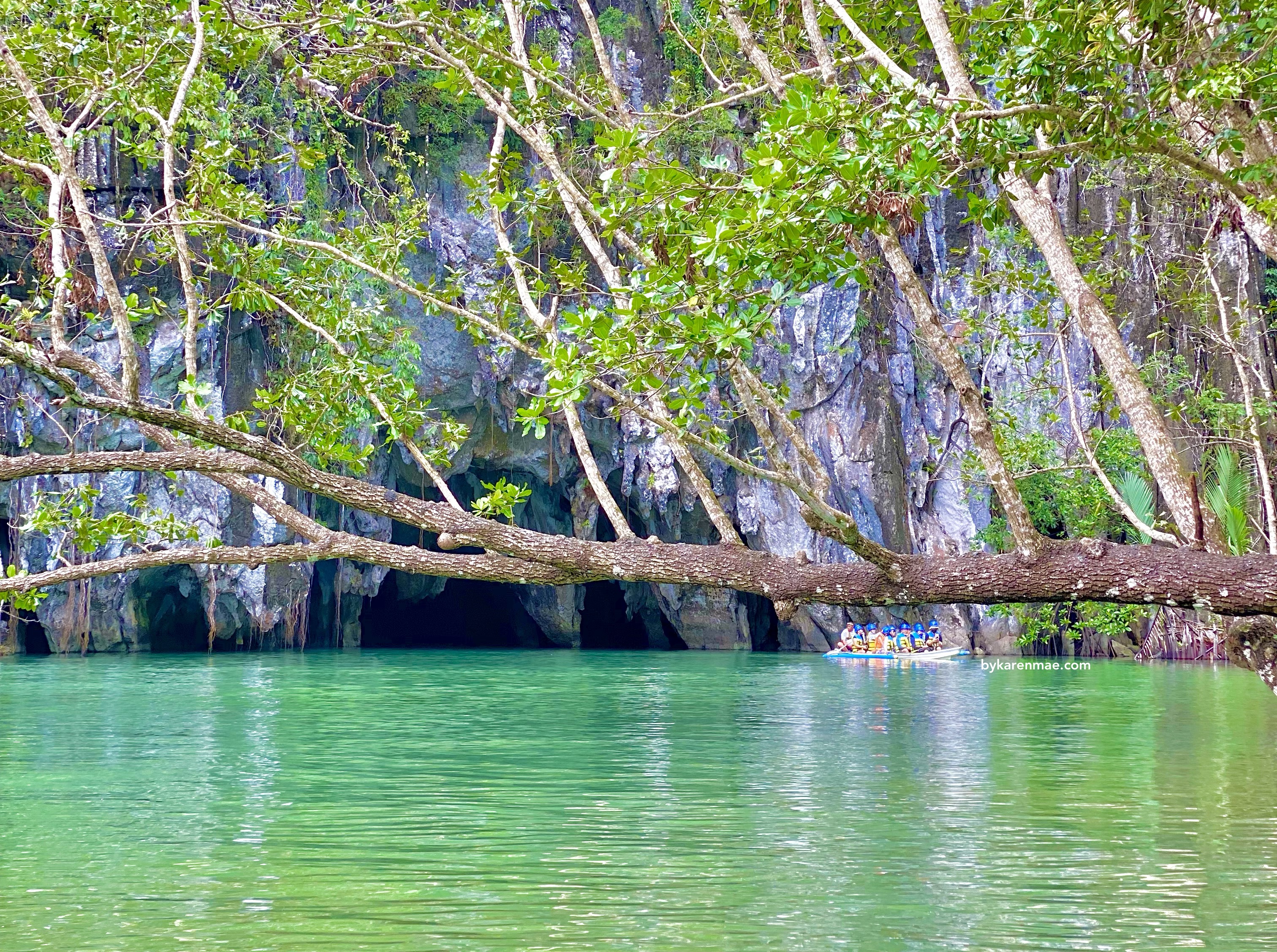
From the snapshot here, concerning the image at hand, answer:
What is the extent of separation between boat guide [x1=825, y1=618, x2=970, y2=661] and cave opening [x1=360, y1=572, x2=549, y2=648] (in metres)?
7.69

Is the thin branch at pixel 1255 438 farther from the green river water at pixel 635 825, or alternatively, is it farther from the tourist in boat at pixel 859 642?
the tourist in boat at pixel 859 642

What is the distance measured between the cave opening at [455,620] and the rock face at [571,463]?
72.6 inches

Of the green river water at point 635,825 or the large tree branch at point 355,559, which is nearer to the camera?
the large tree branch at point 355,559

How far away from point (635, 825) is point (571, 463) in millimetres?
17888

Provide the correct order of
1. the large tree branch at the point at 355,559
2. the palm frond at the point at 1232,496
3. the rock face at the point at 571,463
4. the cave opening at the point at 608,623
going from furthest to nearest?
the cave opening at the point at 608,623 → the rock face at the point at 571,463 → the palm frond at the point at 1232,496 → the large tree branch at the point at 355,559

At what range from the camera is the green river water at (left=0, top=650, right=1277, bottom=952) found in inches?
178

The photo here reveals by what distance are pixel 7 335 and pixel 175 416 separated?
1322 mm

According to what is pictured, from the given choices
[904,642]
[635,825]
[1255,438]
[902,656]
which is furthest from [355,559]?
[904,642]

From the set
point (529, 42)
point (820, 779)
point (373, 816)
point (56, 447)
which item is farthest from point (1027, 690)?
point (56, 447)

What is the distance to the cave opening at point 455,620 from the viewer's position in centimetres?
2838

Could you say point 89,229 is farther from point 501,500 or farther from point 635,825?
point 635,825

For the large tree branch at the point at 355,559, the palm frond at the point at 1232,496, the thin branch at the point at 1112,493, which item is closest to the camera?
the large tree branch at the point at 355,559

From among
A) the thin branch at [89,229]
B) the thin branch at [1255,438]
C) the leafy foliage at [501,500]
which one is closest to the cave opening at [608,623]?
the thin branch at [1255,438]

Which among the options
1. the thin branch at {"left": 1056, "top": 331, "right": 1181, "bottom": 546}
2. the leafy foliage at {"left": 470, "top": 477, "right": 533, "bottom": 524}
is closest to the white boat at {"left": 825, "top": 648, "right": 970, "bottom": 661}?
the thin branch at {"left": 1056, "top": 331, "right": 1181, "bottom": 546}
